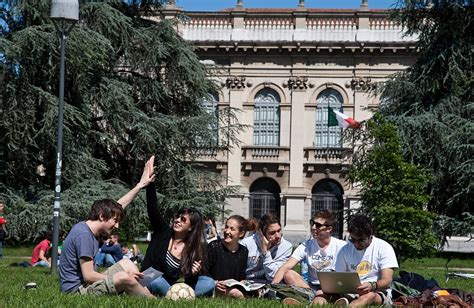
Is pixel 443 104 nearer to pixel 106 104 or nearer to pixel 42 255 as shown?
pixel 106 104

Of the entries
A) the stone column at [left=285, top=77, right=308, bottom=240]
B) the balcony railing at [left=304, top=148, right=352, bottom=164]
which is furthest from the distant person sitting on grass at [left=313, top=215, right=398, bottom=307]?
the balcony railing at [left=304, top=148, right=352, bottom=164]

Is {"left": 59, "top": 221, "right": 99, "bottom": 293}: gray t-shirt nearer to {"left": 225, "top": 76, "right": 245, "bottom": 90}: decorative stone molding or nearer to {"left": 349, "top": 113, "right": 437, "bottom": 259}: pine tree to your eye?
{"left": 349, "top": 113, "right": 437, "bottom": 259}: pine tree

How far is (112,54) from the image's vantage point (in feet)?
91.8

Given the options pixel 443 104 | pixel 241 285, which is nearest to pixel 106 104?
pixel 443 104

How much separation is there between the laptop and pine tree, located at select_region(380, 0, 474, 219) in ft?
59.2

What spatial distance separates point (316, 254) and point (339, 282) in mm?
1251

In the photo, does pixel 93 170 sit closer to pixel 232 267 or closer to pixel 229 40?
pixel 232 267

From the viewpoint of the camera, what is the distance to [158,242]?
33.3 feet

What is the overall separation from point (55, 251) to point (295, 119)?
30051 mm

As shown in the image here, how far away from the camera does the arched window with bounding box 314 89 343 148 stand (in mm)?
46469

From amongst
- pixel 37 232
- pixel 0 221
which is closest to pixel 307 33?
pixel 37 232

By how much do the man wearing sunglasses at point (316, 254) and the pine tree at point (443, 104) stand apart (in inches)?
668

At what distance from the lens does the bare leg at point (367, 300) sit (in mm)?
9406

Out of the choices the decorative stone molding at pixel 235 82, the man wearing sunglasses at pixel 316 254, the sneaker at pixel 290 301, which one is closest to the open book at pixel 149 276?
the sneaker at pixel 290 301
